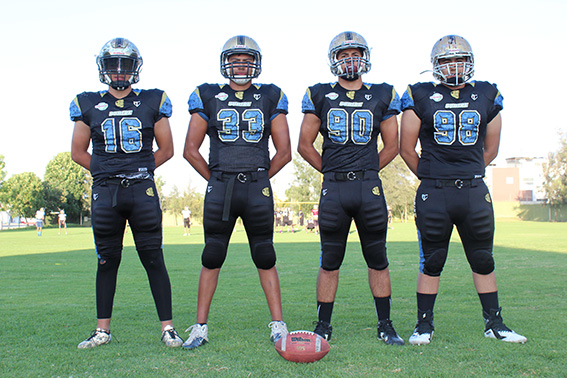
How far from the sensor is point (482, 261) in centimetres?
465

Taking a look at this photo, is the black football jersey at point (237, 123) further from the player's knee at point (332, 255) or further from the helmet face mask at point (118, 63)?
the player's knee at point (332, 255)

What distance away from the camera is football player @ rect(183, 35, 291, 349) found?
179 inches

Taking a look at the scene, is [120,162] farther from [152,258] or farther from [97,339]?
[97,339]

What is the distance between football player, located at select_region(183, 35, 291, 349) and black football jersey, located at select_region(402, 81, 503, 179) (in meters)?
1.30

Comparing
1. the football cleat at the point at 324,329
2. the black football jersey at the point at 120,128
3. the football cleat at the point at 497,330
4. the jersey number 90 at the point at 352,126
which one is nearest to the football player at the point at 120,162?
the black football jersey at the point at 120,128

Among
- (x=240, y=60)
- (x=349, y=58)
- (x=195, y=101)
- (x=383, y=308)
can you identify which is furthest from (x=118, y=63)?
(x=383, y=308)

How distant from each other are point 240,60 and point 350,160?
1.38m

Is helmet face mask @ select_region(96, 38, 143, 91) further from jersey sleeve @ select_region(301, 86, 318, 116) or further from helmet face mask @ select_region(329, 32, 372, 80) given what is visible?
helmet face mask @ select_region(329, 32, 372, 80)

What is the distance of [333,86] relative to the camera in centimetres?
474

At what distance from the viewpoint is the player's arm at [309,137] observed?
4.72 m

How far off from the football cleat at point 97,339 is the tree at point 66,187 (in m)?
59.4

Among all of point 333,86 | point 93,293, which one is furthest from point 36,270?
point 333,86

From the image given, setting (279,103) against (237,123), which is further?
(279,103)

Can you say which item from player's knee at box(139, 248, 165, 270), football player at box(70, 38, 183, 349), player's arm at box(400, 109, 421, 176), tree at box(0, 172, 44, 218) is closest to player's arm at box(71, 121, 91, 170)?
football player at box(70, 38, 183, 349)
